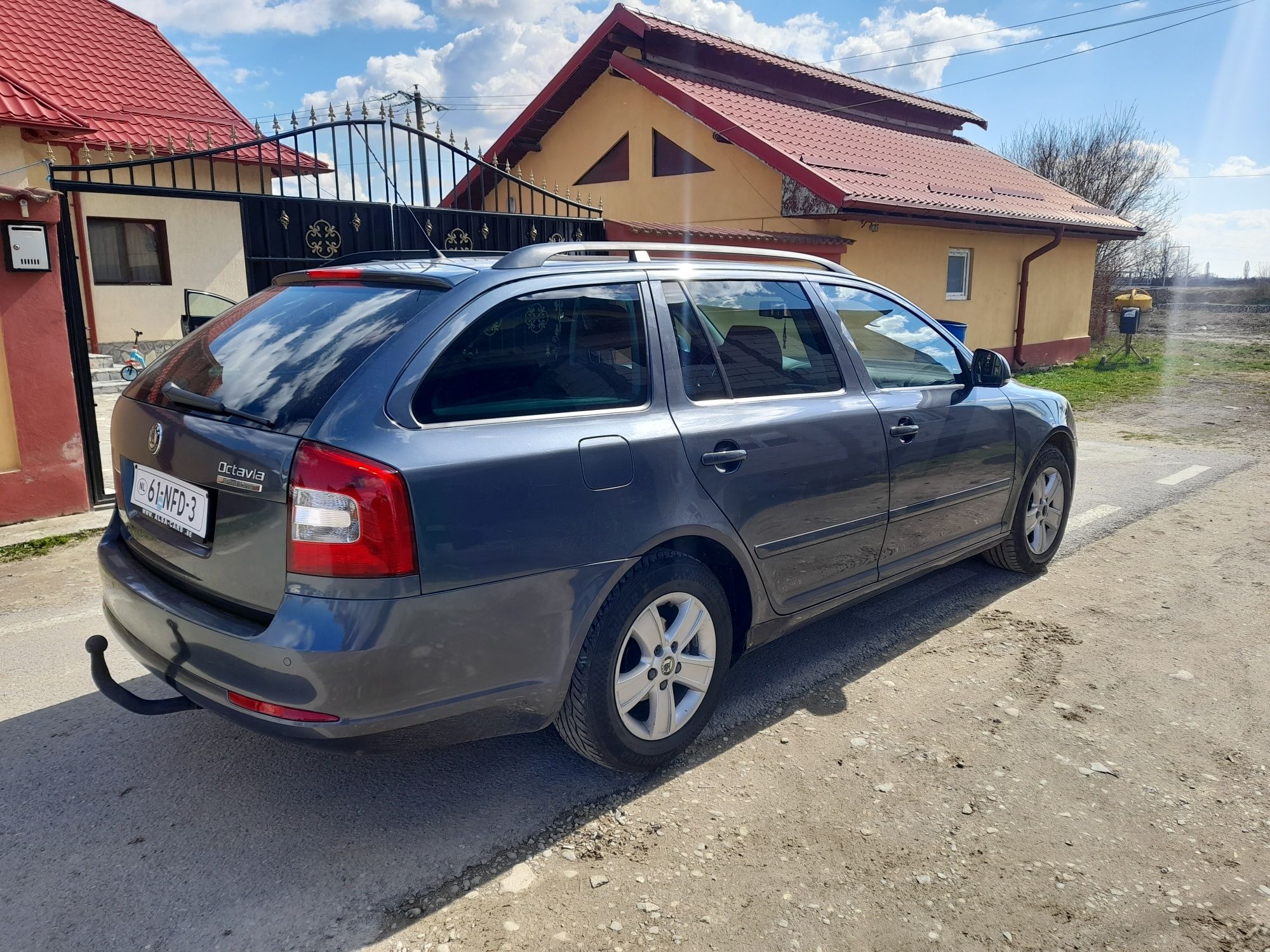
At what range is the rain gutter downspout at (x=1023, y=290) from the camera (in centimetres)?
1639

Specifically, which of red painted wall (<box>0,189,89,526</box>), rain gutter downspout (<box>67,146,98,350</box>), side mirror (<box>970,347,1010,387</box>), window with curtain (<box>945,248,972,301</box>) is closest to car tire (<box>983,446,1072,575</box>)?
side mirror (<box>970,347,1010,387</box>)

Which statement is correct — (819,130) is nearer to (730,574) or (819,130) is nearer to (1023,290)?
(1023,290)

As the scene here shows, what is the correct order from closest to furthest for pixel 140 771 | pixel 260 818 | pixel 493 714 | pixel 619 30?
pixel 493 714 → pixel 260 818 → pixel 140 771 → pixel 619 30

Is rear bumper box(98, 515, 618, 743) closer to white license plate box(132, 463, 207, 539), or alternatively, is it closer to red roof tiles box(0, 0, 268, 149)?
white license plate box(132, 463, 207, 539)

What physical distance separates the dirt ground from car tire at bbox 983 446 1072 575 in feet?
2.21

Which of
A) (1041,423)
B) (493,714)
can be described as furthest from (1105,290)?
(493,714)

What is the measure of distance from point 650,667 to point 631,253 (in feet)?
4.81

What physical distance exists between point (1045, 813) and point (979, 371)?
7.53 ft

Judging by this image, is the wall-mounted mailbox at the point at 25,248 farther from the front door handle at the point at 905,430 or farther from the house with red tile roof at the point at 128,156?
the house with red tile roof at the point at 128,156

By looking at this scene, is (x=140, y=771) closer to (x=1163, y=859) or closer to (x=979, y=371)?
(x=1163, y=859)

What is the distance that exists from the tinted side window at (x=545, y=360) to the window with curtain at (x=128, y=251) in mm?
14032

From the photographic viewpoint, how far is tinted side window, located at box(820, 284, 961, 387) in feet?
13.0

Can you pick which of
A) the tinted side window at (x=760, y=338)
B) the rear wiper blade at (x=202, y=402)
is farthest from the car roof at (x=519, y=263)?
the rear wiper blade at (x=202, y=402)

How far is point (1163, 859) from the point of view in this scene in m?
2.68
